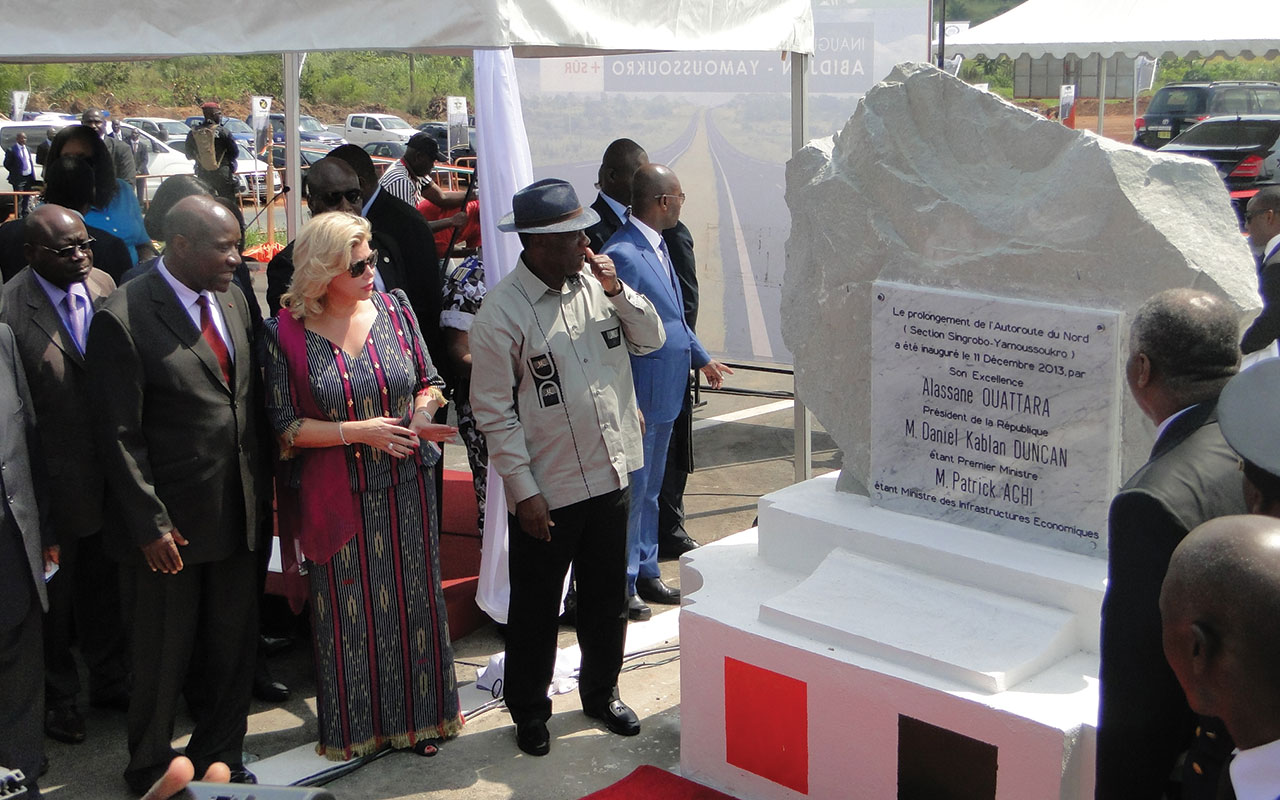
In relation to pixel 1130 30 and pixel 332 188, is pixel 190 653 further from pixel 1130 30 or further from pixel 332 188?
pixel 1130 30

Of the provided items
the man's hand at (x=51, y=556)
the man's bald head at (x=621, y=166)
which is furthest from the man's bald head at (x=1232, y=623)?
the man's bald head at (x=621, y=166)

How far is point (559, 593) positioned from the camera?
3.98m

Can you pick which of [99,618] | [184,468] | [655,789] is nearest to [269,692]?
[99,618]

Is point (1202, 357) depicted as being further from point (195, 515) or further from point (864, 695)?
point (195, 515)

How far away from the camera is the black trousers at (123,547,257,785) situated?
11.9ft

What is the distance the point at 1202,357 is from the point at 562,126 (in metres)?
6.44

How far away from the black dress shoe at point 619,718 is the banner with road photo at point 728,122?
4309mm

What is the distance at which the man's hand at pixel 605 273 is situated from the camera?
388 centimetres

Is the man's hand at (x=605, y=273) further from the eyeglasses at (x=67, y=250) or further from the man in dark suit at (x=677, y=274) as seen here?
the eyeglasses at (x=67, y=250)

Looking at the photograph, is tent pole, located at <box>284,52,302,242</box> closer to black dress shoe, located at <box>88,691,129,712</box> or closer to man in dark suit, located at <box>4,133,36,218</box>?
black dress shoe, located at <box>88,691,129,712</box>

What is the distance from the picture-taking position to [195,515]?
354cm

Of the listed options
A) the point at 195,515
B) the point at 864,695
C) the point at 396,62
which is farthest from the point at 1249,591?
the point at 396,62

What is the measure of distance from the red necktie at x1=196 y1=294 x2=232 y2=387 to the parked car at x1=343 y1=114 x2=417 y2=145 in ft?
90.6

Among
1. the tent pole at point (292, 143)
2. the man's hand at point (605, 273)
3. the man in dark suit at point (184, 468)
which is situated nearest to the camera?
the man in dark suit at point (184, 468)
